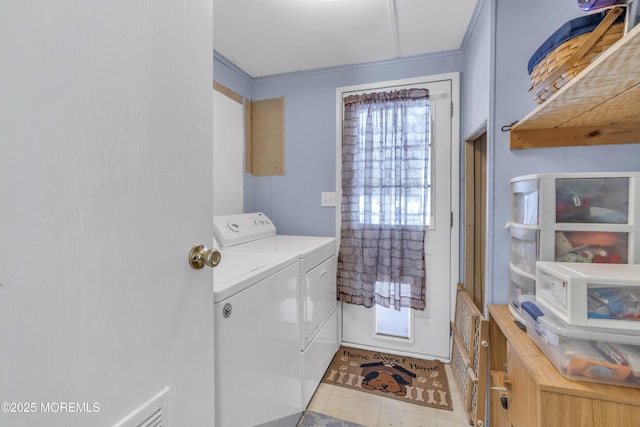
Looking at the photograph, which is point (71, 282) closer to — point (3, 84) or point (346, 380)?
point (3, 84)

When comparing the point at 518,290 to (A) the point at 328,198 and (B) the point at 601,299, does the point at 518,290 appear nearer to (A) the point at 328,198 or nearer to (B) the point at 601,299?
(B) the point at 601,299

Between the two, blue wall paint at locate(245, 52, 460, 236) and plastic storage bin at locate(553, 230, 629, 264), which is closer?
plastic storage bin at locate(553, 230, 629, 264)

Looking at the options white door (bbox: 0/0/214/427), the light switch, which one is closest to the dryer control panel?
the light switch

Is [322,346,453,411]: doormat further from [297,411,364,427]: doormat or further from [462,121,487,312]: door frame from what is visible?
[462,121,487,312]: door frame

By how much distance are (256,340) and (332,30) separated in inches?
73.5

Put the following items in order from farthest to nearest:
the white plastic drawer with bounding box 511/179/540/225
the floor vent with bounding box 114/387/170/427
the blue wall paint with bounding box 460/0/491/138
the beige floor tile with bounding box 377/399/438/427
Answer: the beige floor tile with bounding box 377/399/438/427, the blue wall paint with bounding box 460/0/491/138, the white plastic drawer with bounding box 511/179/540/225, the floor vent with bounding box 114/387/170/427

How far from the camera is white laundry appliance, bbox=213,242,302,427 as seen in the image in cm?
98

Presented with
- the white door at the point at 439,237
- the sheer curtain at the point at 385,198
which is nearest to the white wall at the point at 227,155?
the sheer curtain at the point at 385,198

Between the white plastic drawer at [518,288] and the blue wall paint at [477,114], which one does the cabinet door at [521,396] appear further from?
the blue wall paint at [477,114]

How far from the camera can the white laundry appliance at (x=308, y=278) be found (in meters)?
1.65

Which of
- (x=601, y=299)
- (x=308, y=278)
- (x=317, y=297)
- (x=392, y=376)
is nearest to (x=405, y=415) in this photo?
(x=392, y=376)

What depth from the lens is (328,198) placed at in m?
2.37

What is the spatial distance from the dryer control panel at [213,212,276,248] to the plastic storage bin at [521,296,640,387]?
1612 millimetres

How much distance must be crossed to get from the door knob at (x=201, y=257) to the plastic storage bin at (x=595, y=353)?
1.01 m
